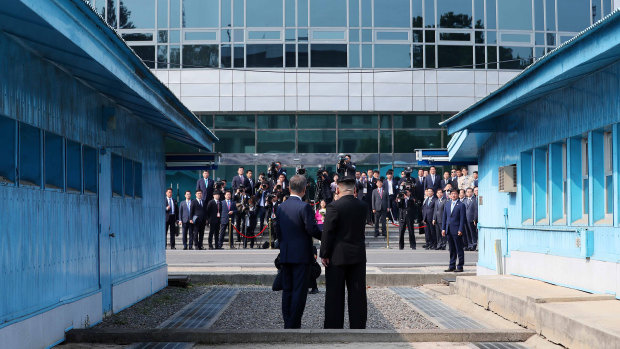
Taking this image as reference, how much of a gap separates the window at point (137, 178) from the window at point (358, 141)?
76.5ft

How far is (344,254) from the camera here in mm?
10695

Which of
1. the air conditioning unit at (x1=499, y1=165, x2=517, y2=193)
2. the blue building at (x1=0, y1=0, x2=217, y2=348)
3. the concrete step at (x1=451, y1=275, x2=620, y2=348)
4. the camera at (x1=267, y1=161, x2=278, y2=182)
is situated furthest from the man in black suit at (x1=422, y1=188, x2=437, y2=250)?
the blue building at (x1=0, y1=0, x2=217, y2=348)

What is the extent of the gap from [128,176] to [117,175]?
891mm

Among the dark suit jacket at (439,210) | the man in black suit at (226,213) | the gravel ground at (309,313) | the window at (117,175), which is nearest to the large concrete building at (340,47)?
the man in black suit at (226,213)

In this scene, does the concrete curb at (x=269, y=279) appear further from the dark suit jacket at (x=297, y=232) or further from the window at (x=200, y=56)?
the window at (x=200, y=56)

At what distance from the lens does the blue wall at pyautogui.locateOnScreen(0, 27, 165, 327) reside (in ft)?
28.2

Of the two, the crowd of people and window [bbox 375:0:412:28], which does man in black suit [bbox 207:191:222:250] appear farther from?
window [bbox 375:0:412:28]

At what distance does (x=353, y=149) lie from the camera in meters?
38.7

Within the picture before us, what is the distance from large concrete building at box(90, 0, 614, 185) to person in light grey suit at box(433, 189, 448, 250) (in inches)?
447

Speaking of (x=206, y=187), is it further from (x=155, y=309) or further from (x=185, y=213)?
(x=155, y=309)

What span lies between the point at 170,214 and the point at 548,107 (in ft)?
56.2

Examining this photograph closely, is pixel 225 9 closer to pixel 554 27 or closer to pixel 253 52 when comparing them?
pixel 253 52

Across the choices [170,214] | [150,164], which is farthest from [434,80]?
[150,164]

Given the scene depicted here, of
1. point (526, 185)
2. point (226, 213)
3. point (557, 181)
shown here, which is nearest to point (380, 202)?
point (226, 213)
